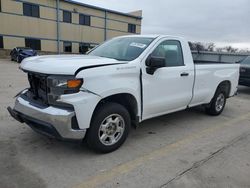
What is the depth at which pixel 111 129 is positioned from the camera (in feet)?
12.7

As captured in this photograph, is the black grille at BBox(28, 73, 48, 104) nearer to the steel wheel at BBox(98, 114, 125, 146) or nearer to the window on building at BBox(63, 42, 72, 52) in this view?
the steel wheel at BBox(98, 114, 125, 146)

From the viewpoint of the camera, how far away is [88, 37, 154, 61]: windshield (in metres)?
4.35

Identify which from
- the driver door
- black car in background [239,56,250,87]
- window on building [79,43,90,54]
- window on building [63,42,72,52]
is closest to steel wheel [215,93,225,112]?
the driver door

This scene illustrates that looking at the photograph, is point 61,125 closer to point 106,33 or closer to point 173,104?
point 173,104

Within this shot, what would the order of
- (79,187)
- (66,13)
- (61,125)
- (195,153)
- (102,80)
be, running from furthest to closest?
(66,13)
(195,153)
(102,80)
(61,125)
(79,187)

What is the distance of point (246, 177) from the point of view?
338 centimetres

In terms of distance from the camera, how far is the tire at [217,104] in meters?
6.23

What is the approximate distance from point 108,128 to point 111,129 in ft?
0.23

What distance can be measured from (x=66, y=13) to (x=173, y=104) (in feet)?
107

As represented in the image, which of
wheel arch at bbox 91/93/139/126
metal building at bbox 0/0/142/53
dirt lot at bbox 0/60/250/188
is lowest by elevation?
dirt lot at bbox 0/60/250/188

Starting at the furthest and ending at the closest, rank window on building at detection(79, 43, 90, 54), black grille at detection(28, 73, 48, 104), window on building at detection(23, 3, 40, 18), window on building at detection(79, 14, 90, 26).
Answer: window on building at detection(79, 14, 90, 26), window on building at detection(79, 43, 90, 54), window on building at detection(23, 3, 40, 18), black grille at detection(28, 73, 48, 104)

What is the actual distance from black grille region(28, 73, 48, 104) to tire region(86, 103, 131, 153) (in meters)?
0.78

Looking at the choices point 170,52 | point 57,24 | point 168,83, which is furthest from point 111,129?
point 57,24

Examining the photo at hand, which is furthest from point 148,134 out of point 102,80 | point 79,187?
point 79,187
